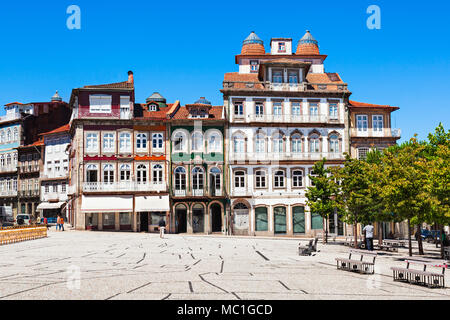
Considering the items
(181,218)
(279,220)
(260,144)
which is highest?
(260,144)

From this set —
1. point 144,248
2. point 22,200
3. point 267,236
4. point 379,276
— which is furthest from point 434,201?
point 22,200

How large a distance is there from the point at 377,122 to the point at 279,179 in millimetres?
10766

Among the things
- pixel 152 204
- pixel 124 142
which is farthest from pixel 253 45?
pixel 152 204

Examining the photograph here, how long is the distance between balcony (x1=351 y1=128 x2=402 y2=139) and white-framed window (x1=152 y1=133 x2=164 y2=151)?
56.3 feet

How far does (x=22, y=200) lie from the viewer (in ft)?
203

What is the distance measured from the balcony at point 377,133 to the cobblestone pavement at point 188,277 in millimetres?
23410

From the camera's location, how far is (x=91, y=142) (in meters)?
44.9

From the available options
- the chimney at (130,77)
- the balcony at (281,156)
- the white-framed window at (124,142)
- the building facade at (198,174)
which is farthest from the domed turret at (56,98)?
the balcony at (281,156)

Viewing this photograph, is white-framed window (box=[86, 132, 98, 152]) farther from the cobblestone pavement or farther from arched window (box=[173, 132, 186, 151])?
the cobblestone pavement

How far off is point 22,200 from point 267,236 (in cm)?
3289

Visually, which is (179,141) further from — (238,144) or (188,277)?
(188,277)

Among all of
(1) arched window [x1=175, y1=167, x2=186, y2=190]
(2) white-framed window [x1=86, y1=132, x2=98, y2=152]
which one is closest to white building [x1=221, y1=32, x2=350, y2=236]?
(1) arched window [x1=175, y1=167, x2=186, y2=190]

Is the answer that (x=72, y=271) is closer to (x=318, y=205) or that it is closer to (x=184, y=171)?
(x=318, y=205)

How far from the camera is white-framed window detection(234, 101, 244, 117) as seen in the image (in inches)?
1805
